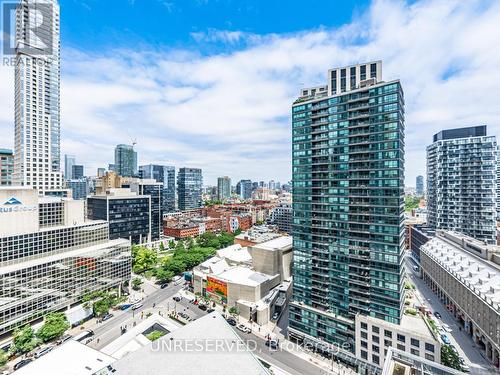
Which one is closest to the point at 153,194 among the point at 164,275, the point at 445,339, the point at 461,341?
the point at 164,275

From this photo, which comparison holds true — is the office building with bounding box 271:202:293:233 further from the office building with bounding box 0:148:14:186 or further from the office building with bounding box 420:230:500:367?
the office building with bounding box 0:148:14:186

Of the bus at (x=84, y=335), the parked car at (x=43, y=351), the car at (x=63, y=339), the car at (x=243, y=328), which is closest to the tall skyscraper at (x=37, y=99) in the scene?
the car at (x=63, y=339)

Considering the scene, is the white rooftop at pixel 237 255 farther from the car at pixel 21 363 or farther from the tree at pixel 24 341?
the car at pixel 21 363

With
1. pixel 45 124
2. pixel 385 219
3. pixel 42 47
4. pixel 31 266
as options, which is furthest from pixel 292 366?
pixel 42 47

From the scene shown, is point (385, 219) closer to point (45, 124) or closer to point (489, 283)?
point (489, 283)

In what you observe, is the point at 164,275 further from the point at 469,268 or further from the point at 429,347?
the point at 469,268

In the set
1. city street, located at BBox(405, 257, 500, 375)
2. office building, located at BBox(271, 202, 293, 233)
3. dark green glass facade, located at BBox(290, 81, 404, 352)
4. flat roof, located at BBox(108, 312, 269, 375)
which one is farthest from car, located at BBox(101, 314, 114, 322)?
office building, located at BBox(271, 202, 293, 233)
